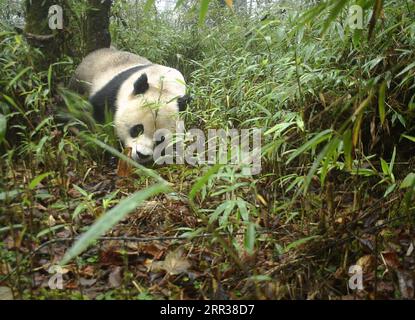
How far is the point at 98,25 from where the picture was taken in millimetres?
4379

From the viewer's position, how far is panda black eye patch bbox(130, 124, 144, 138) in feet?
11.6

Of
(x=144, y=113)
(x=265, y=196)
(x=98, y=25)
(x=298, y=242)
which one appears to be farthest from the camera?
(x=98, y=25)

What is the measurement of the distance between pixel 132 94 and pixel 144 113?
26 centimetres

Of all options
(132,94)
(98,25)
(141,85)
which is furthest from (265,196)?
(98,25)

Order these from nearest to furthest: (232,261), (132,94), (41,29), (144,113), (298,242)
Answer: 1. (298,242)
2. (232,261)
3. (144,113)
4. (132,94)
5. (41,29)

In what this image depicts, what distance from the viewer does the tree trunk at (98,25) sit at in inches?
167

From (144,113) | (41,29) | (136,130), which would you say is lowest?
(136,130)

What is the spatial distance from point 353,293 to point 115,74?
10.1 feet

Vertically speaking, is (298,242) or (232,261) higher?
(298,242)

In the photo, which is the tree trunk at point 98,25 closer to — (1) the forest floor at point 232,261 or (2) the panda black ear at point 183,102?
(2) the panda black ear at point 183,102

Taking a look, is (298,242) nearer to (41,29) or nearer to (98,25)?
(41,29)

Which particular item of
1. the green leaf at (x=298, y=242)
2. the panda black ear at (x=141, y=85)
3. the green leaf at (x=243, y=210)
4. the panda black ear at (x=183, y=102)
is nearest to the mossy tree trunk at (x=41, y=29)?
the panda black ear at (x=141, y=85)

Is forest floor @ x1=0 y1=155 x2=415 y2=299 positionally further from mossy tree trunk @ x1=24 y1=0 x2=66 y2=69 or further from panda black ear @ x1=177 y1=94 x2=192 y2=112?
mossy tree trunk @ x1=24 y1=0 x2=66 y2=69

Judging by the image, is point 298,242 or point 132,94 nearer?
point 298,242
